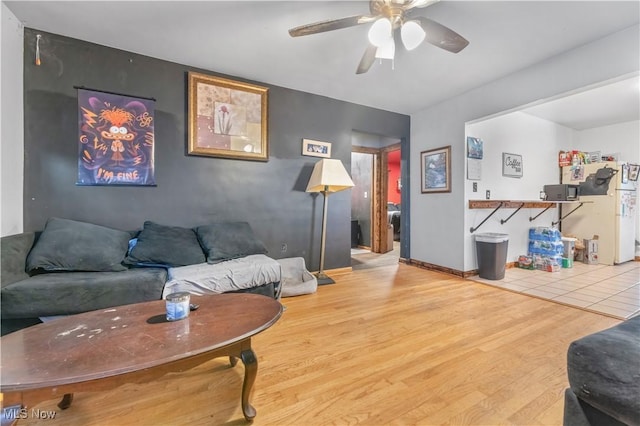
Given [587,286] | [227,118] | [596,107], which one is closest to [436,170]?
[587,286]

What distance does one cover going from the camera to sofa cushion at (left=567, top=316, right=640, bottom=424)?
30.7 inches

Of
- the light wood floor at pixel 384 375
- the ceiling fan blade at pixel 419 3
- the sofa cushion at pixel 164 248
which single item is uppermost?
the ceiling fan blade at pixel 419 3

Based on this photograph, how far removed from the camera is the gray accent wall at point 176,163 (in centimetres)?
244

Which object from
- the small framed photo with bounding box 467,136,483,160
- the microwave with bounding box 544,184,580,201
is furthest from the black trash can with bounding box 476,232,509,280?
the microwave with bounding box 544,184,580,201

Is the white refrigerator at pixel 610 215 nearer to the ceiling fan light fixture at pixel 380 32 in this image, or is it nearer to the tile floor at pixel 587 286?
the tile floor at pixel 587 286

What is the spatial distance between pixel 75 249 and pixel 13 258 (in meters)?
0.32

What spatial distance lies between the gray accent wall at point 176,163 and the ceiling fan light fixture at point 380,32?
1796mm

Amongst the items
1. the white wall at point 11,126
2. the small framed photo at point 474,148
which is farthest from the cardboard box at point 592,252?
the white wall at point 11,126

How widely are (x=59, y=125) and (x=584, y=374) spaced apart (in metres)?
3.82

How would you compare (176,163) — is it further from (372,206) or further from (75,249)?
(372,206)

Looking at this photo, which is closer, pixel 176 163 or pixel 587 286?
pixel 176 163

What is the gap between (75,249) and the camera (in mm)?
2129

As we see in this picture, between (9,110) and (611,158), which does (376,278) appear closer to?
(9,110)

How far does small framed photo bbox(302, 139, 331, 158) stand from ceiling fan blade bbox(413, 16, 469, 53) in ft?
6.40
